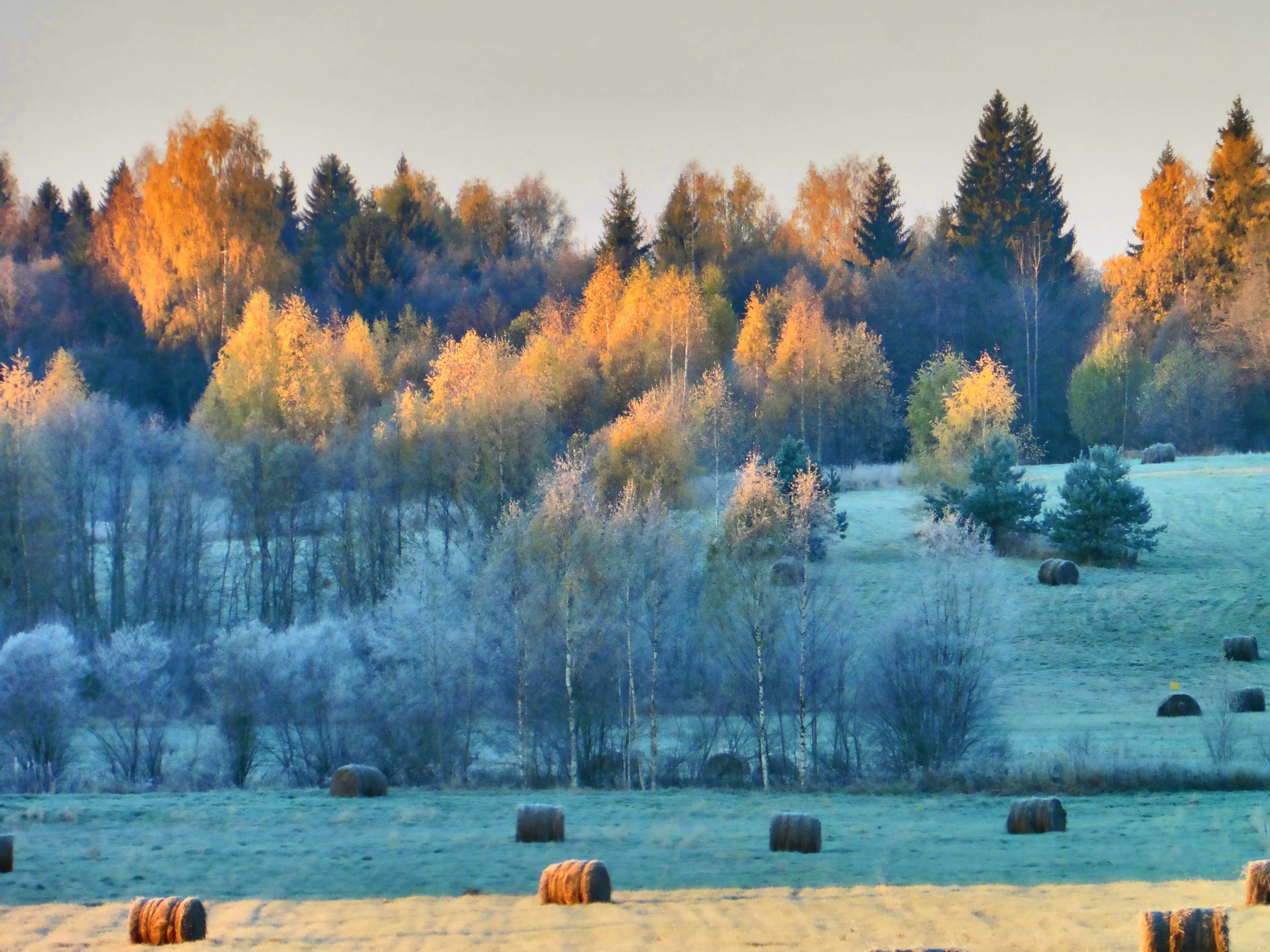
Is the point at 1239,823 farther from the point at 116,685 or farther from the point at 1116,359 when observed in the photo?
the point at 1116,359

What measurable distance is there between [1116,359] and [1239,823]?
177 feet

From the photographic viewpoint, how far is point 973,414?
55250 mm

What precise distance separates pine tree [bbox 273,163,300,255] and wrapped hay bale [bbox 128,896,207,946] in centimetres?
6812

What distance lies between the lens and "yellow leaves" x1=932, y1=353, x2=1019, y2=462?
2127 inches

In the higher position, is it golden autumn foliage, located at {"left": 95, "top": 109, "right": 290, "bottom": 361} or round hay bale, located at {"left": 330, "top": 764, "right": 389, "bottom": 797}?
golden autumn foliage, located at {"left": 95, "top": 109, "right": 290, "bottom": 361}

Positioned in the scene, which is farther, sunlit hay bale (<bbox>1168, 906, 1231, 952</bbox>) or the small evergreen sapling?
the small evergreen sapling

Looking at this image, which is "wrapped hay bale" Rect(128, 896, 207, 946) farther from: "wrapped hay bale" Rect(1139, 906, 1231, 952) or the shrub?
the shrub

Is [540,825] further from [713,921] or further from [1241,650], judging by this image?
[1241,650]

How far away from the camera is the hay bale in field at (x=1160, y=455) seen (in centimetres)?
6138

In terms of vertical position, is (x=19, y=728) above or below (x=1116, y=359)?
below

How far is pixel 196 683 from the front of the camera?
37.6m

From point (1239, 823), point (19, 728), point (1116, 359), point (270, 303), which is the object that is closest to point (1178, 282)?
point (1116, 359)

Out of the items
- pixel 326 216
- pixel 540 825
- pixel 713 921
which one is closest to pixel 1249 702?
pixel 540 825

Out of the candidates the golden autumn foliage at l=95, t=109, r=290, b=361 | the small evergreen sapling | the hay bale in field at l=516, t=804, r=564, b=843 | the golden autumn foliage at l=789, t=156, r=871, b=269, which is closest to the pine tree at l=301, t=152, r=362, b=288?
the golden autumn foliage at l=95, t=109, r=290, b=361
